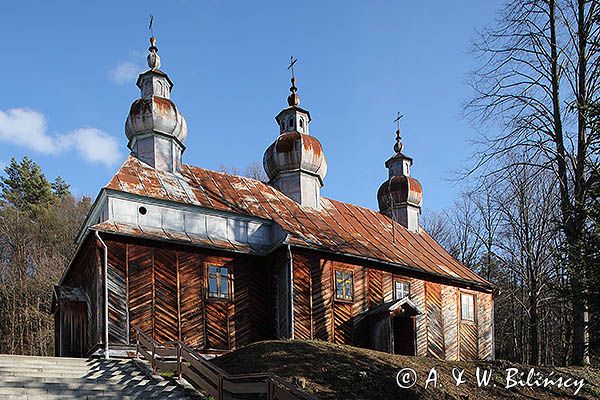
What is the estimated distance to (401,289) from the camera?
2352cm

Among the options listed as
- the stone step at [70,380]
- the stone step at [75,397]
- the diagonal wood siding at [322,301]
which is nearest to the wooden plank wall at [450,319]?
the diagonal wood siding at [322,301]

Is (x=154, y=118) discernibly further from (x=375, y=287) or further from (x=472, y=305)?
(x=472, y=305)

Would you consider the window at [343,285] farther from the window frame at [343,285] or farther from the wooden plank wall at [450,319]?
the wooden plank wall at [450,319]

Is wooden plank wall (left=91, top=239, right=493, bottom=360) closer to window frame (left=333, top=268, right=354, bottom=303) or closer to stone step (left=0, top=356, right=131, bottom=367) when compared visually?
window frame (left=333, top=268, right=354, bottom=303)

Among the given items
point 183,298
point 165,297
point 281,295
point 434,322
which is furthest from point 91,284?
point 434,322

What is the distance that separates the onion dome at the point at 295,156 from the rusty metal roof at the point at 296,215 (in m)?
0.92

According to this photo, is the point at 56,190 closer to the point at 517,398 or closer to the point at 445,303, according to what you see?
the point at 445,303

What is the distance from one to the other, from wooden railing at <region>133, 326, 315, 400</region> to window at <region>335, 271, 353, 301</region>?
7067 mm

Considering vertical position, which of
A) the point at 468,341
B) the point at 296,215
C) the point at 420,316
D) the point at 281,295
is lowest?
the point at 468,341

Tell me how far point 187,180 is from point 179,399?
10516 millimetres

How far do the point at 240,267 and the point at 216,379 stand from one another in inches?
337

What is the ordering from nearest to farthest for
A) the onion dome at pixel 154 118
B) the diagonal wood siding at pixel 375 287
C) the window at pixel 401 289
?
the onion dome at pixel 154 118
the diagonal wood siding at pixel 375 287
the window at pixel 401 289

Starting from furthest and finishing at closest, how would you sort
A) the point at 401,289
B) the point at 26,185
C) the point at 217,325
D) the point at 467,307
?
the point at 26,185, the point at 467,307, the point at 401,289, the point at 217,325

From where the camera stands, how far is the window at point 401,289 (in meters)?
23.3
